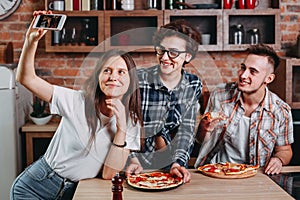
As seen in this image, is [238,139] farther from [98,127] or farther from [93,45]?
[93,45]

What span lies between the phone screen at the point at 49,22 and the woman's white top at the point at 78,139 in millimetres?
332

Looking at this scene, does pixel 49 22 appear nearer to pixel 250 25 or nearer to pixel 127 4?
pixel 127 4

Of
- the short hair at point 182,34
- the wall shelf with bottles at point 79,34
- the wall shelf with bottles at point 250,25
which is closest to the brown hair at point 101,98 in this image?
the short hair at point 182,34

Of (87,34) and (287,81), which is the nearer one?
(287,81)

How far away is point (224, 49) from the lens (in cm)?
401

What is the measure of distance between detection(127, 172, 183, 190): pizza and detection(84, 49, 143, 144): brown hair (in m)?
0.24

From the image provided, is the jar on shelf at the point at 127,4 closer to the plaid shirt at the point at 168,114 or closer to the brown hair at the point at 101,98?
the plaid shirt at the point at 168,114

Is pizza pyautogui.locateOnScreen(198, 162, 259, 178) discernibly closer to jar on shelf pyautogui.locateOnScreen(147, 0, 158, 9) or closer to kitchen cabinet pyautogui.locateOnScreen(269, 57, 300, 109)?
kitchen cabinet pyautogui.locateOnScreen(269, 57, 300, 109)

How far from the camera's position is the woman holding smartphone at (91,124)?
222cm

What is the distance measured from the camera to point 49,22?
2066 mm

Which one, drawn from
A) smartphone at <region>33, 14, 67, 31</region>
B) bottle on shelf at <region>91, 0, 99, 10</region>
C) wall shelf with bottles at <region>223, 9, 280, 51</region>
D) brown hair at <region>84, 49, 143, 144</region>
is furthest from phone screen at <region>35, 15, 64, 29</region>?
wall shelf with bottles at <region>223, 9, 280, 51</region>

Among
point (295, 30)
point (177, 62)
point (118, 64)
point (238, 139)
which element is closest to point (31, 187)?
point (118, 64)

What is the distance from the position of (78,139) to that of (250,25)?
2.34m

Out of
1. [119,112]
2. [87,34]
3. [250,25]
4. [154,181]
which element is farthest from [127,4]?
[154,181]
